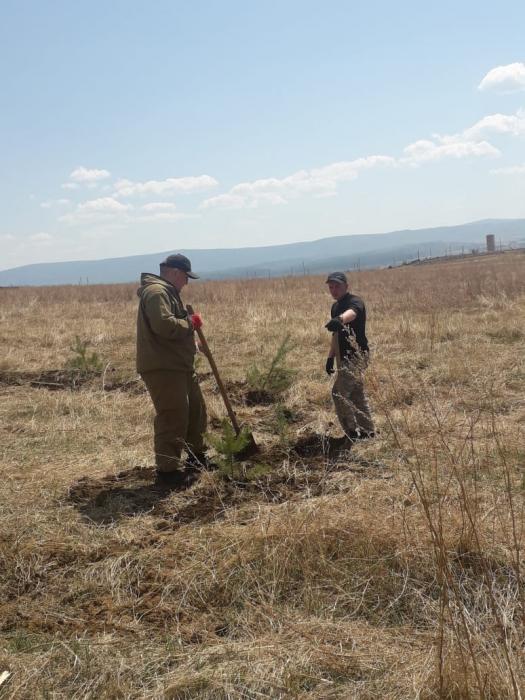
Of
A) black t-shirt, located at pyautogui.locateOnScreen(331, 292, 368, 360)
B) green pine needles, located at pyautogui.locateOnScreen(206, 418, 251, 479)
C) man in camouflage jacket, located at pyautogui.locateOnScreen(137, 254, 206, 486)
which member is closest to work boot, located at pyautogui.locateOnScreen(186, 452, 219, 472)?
man in camouflage jacket, located at pyautogui.locateOnScreen(137, 254, 206, 486)

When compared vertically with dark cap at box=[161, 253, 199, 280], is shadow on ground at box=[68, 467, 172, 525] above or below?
below

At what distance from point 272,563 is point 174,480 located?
178cm

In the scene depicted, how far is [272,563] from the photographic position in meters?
3.14

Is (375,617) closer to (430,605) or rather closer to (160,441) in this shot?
(430,605)

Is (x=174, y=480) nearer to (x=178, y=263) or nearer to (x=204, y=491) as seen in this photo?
(x=204, y=491)

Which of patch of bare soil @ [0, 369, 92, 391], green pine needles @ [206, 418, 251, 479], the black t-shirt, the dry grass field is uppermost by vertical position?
the black t-shirt

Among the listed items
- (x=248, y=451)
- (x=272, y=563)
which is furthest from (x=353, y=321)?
(x=272, y=563)

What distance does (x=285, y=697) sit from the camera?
7.48ft

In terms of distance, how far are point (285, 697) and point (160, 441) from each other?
2.77 meters

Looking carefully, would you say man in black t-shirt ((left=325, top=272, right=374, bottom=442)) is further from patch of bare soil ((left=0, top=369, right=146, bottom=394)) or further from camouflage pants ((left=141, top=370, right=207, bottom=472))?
patch of bare soil ((left=0, top=369, right=146, bottom=394))

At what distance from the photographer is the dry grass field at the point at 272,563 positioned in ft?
7.74

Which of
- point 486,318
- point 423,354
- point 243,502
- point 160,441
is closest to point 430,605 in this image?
point 243,502

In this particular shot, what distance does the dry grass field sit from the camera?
2.36 meters

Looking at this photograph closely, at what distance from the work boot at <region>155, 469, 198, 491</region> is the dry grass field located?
0.13 meters
